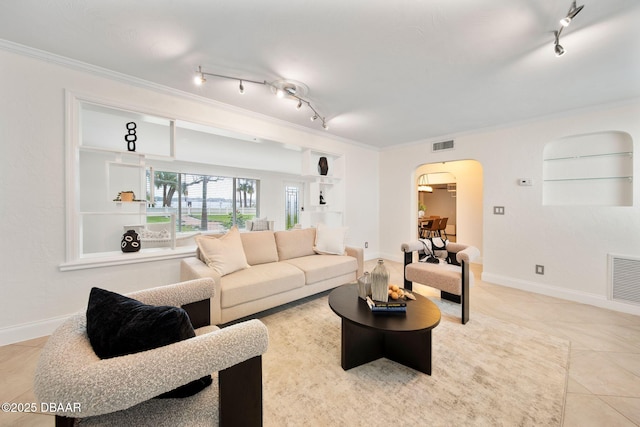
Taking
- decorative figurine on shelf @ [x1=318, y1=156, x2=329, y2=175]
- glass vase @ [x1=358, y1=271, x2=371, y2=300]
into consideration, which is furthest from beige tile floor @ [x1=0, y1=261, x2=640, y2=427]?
decorative figurine on shelf @ [x1=318, y1=156, x2=329, y2=175]

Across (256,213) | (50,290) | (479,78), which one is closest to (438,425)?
(479,78)

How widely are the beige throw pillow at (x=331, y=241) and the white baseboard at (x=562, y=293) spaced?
98.4 inches

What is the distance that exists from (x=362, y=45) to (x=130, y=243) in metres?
3.10

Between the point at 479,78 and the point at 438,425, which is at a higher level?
the point at 479,78

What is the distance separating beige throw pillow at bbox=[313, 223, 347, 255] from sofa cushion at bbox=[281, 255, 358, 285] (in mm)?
106

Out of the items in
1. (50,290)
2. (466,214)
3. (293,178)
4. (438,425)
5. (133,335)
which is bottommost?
(438,425)

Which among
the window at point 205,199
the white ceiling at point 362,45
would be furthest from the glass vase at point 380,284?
the window at point 205,199

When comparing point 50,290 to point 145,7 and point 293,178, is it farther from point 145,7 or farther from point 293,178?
point 293,178

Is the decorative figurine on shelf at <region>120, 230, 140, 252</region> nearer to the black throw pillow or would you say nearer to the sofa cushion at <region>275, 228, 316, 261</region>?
the sofa cushion at <region>275, 228, 316, 261</region>

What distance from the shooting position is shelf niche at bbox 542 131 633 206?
3.01 m

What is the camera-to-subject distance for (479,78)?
2475mm

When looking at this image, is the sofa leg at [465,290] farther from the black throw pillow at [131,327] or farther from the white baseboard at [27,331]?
the white baseboard at [27,331]

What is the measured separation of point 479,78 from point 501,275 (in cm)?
299

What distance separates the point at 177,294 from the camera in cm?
142
